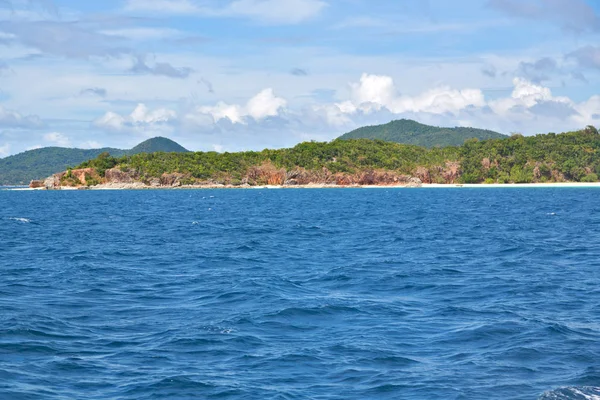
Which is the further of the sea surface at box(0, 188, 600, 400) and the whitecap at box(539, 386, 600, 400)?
the sea surface at box(0, 188, 600, 400)

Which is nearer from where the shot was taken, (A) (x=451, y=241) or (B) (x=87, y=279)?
(B) (x=87, y=279)

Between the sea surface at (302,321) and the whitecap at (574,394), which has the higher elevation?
the sea surface at (302,321)

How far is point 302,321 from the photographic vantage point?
2175cm

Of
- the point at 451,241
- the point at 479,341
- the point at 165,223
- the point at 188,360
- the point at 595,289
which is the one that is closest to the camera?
the point at 188,360

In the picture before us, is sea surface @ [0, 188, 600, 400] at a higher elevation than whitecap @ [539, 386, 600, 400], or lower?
higher

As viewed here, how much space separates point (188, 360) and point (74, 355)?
2.95 meters

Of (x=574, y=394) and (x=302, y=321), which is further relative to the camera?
(x=302, y=321)


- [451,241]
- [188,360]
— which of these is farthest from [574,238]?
[188,360]

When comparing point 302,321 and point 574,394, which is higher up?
point 302,321

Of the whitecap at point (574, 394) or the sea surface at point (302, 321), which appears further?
the sea surface at point (302, 321)

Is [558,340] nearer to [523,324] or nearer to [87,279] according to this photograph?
[523,324]

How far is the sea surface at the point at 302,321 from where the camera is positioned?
15.7m

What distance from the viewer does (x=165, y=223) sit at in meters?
67.0

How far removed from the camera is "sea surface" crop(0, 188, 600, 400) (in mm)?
15664
